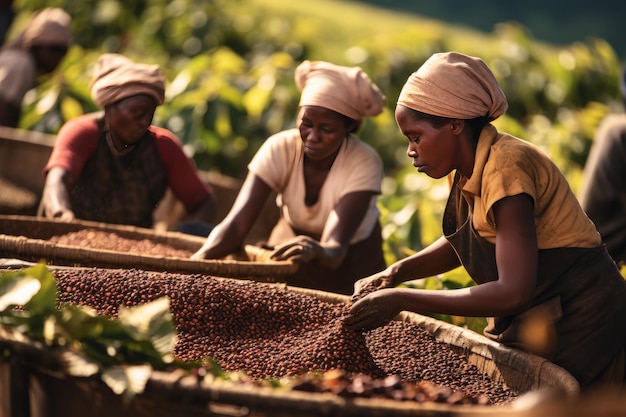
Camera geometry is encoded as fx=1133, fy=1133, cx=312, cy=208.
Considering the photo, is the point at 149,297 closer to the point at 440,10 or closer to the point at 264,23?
the point at 264,23

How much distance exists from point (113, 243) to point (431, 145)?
56.4 inches

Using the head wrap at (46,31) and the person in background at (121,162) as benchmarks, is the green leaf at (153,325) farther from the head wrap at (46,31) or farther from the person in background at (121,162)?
the head wrap at (46,31)

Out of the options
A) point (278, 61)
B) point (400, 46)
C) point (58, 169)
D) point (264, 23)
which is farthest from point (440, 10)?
point (58, 169)

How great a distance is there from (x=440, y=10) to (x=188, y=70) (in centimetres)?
864

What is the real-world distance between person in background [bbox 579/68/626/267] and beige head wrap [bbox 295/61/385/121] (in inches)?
48.6

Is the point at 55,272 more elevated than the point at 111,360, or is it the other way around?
the point at 111,360

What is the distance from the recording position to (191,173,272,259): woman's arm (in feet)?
11.9

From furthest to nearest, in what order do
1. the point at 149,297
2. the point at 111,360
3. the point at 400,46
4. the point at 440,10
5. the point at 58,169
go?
the point at 440,10
the point at 400,46
the point at 58,169
the point at 149,297
the point at 111,360

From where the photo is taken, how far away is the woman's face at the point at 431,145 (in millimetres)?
2658

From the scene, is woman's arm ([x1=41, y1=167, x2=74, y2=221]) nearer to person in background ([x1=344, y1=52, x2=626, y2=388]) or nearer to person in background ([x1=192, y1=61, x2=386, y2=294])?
person in background ([x1=192, y1=61, x2=386, y2=294])

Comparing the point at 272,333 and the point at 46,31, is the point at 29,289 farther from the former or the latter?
the point at 46,31

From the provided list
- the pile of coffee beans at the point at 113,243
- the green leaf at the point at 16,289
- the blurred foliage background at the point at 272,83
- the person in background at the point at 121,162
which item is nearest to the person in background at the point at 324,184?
the pile of coffee beans at the point at 113,243

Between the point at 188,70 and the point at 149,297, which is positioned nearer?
the point at 149,297

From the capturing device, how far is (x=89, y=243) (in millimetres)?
3662
